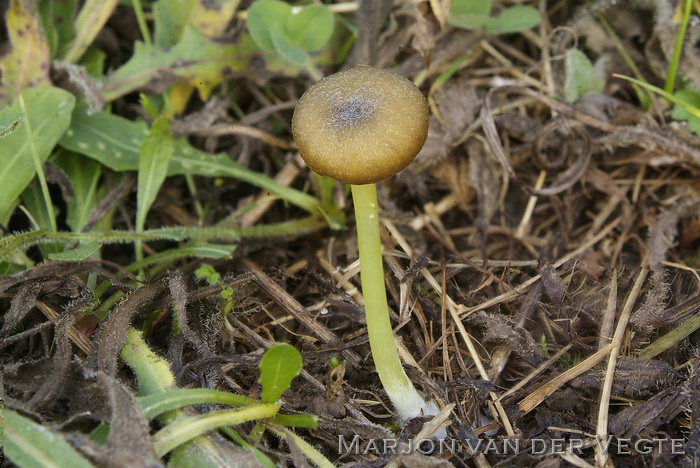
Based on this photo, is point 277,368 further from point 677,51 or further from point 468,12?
point 677,51

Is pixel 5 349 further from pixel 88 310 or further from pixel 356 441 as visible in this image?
pixel 356 441

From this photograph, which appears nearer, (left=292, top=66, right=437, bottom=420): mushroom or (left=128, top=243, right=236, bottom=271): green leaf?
(left=292, top=66, right=437, bottom=420): mushroom

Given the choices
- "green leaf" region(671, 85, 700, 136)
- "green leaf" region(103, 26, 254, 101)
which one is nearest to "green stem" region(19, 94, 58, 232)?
"green leaf" region(103, 26, 254, 101)

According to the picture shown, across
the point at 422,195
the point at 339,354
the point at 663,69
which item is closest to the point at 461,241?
the point at 422,195

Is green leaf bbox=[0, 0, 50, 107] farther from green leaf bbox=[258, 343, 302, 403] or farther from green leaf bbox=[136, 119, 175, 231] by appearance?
green leaf bbox=[258, 343, 302, 403]

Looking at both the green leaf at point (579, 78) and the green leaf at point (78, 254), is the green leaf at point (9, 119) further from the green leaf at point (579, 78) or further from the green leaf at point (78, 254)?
the green leaf at point (579, 78)

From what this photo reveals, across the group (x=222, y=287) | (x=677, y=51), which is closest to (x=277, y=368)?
(x=222, y=287)
